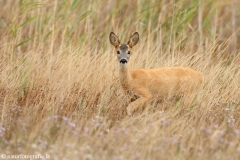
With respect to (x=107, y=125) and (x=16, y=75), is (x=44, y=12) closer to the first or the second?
(x=16, y=75)

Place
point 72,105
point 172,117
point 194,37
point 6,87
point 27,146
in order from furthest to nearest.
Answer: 1. point 194,37
2. point 6,87
3. point 72,105
4. point 172,117
5. point 27,146

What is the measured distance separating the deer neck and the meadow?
119 millimetres

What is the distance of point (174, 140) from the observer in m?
5.41

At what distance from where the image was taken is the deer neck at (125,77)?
733 cm

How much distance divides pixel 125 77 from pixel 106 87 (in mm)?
289

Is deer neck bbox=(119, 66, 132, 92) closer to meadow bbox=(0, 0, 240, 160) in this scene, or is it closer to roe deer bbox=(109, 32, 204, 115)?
roe deer bbox=(109, 32, 204, 115)

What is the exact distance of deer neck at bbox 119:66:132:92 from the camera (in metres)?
7.33

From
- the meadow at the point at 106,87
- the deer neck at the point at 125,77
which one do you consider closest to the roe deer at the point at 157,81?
the deer neck at the point at 125,77

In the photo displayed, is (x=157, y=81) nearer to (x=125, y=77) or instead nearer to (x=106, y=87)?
(x=125, y=77)

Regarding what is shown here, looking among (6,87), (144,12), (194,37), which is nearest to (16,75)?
(6,87)

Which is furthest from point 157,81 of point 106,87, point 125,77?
point 106,87

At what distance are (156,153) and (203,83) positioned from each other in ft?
8.98

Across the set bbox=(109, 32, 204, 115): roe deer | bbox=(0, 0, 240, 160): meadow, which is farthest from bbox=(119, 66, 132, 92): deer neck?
bbox=(0, 0, 240, 160): meadow

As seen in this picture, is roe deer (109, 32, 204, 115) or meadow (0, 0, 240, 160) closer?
meadow (0, 0, 240, 160)
